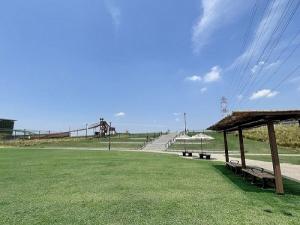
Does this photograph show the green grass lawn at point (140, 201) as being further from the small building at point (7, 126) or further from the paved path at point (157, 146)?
the small building at point (7, 126)

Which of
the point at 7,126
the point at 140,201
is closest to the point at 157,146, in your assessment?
the point at 140,201

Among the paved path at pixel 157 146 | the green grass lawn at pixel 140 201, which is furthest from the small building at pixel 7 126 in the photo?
the green grass lawn at pixel 140 201

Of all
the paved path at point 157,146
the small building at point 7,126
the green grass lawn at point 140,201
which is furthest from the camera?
the small building at point 7,126

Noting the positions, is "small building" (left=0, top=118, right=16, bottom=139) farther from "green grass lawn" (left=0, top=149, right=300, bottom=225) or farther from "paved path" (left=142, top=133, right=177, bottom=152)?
"green grass lawn" (left=0, top=149, right=300, bottom=225)

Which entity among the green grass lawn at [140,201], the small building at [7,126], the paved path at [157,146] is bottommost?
the green grass lawn at [140,201]

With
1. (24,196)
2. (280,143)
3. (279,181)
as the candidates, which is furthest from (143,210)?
(280,143)

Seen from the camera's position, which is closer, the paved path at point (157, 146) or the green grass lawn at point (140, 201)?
the green grass lawn at point (140, 201)

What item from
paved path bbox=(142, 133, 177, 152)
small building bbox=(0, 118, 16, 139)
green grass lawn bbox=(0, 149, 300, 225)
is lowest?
green grass lawn bbox=(0, 149, 300, 225)

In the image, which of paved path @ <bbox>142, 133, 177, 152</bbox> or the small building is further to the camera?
the small building

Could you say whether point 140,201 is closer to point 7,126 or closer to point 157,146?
point 157,146

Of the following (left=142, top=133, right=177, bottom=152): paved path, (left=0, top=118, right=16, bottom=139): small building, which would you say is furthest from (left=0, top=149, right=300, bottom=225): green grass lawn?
(left=0, top=118, right=16, bottom=139): small building

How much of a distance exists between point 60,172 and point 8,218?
7886 mm

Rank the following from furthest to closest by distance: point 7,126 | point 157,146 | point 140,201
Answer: point 7,126 → point 157,146 → point 140,201

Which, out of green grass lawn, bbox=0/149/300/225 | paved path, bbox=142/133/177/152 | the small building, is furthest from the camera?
the small building
